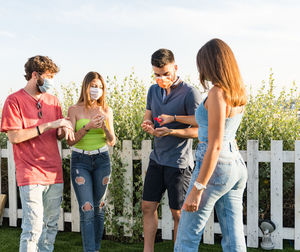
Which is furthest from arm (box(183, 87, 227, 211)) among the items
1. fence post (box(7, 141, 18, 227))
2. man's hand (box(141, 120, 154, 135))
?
fence post (box(7, 141, 18, 227))

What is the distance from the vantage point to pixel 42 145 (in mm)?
2988

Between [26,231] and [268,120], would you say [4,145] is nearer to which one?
[26,231]

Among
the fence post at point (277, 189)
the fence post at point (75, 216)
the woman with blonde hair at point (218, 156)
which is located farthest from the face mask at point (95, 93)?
the fence post at point (277, 189)

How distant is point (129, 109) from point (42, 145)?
2162mm

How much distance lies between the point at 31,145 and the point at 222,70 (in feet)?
Answer: 5.67

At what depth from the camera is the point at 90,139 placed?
11.8ft

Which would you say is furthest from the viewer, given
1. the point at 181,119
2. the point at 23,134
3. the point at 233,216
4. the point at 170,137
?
the point at 170,137

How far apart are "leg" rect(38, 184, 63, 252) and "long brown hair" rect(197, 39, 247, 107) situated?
1682 millimetres

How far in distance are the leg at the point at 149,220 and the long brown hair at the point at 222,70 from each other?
165 cm

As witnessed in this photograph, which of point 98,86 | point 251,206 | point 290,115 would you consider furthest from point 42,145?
point 290,115

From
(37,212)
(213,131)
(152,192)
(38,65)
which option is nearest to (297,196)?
(152,192)

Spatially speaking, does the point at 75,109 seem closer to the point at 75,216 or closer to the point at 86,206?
the point at 86,206

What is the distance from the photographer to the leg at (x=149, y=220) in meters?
3.46

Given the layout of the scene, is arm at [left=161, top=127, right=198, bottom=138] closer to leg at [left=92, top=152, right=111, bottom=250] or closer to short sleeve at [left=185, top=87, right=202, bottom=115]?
short sleeve at [left=185, top=87, right=202, bottom=115]
